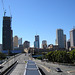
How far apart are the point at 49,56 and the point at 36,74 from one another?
91.9 m

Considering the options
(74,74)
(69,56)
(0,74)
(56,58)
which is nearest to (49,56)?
(56,58)

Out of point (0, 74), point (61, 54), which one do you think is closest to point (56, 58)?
point (61, 54)

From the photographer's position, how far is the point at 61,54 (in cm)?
11019

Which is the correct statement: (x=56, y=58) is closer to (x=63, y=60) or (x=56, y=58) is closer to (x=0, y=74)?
(x=63, y=60)

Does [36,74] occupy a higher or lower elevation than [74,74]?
higher

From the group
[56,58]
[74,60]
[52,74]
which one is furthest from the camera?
[56,58]

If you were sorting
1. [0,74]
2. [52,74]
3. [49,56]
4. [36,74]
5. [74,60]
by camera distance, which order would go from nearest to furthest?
[36,74]
[0,74]
[52,74]
[74,60]
[49,56]

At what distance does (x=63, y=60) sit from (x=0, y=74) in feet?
250

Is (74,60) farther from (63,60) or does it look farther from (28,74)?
(28,74)

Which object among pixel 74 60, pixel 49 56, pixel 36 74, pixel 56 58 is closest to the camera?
pixel 36 74

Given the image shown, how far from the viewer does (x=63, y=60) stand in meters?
108

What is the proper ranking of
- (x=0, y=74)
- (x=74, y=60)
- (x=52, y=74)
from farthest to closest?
(x=74, y=60) → (x=52, y=74) → (x=0, y=74)

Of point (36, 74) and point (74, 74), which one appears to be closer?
point (36, 74)

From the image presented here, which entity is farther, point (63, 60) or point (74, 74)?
point (63, 60)
